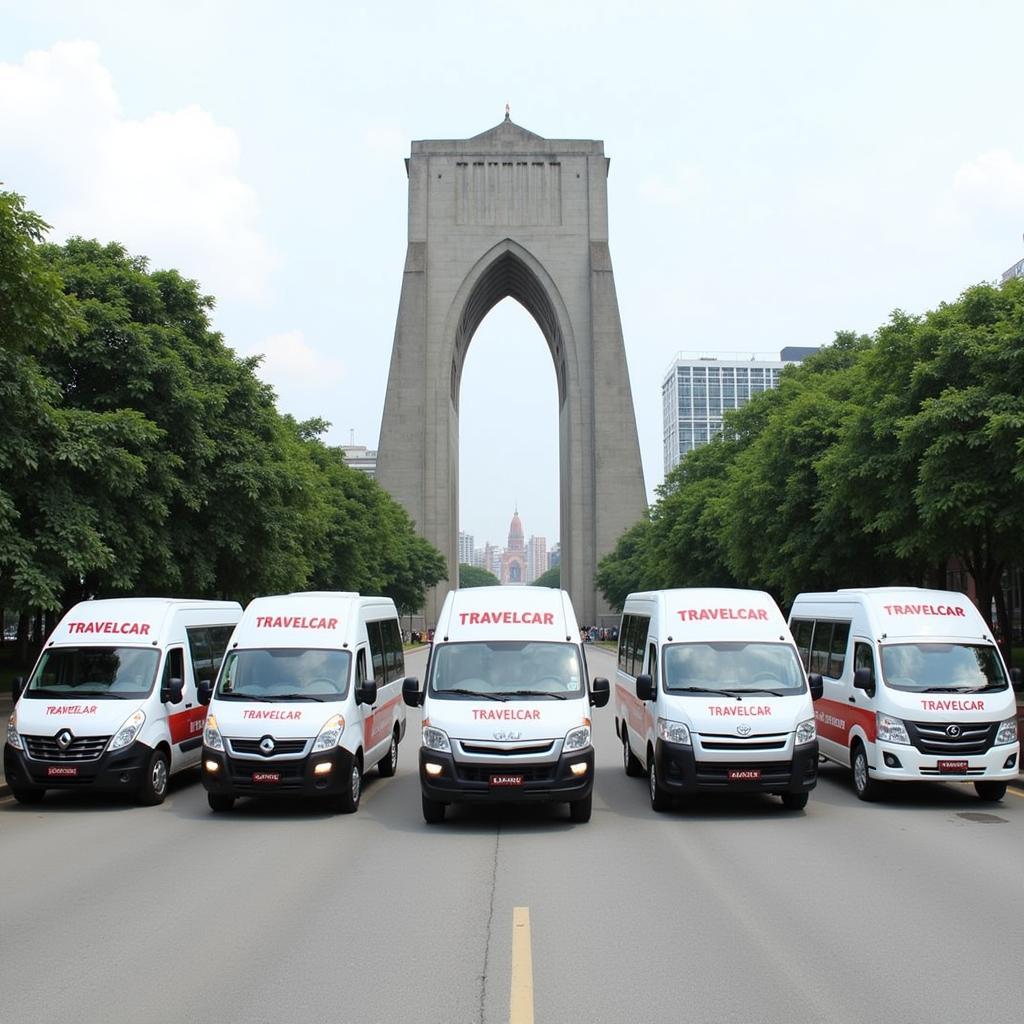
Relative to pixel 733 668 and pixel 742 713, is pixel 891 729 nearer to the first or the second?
pixel 733 668

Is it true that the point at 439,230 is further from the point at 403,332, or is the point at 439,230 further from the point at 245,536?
the point at 245,536

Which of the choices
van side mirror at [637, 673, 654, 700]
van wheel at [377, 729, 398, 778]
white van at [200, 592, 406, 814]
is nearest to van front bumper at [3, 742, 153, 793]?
white van at [200, 592, 406, 814]

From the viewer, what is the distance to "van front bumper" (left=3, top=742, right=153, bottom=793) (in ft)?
40.9

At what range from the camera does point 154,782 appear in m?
13.0

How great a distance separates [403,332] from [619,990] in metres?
95.5

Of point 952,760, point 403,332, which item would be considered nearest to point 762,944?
point 952,760

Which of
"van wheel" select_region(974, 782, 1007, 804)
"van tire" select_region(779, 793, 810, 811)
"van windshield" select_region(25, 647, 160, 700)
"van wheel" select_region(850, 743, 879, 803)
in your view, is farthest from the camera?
"van windshield" select_region(25, 647, 160, 700)

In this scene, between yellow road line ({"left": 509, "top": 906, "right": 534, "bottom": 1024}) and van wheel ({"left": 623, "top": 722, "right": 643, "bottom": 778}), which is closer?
yellow road line ({"left": 509, "top": 906, "right": 534, "bottom": 1024})

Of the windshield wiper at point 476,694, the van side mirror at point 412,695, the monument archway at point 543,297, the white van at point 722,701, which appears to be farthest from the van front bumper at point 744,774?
the monument archway at point 543,297

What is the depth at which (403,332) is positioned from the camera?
98.9 m

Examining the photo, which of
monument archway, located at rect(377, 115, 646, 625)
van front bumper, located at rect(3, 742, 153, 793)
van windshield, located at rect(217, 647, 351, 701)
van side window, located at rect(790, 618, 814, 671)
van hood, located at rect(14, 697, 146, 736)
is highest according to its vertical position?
monument archway, located at rect(377, 115, 646, 625)

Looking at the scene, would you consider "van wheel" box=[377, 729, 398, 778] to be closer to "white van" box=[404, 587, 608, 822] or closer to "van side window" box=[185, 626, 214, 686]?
"van side window" box=[185, 626, 214, 686]

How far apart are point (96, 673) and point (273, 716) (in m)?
3.19

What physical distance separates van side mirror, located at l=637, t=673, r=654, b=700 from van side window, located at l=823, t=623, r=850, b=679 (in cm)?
333
